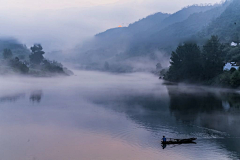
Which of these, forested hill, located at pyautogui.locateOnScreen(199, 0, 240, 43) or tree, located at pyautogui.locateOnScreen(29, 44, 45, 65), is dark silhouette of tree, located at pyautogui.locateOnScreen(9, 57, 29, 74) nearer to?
tree, located at pyautogui.locateOnScreen(29, 44, 45, 65)

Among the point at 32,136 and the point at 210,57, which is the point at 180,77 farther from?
the point at 32,136

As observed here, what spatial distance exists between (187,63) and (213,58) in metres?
10.4

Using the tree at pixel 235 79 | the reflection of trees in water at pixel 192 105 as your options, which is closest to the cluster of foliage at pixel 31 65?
the reflection of trees in water at pixel 192 105

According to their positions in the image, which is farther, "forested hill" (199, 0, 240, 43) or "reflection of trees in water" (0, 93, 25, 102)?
"forested hill" (199, 0, 240, 43)

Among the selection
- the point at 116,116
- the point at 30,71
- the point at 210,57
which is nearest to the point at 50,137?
the point at 116,116

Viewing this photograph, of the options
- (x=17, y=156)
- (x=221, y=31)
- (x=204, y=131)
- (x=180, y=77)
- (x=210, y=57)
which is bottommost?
(x=17, y=156)

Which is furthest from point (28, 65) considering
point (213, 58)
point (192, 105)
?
point (192, 105)

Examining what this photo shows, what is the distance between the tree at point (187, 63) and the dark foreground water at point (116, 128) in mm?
35350

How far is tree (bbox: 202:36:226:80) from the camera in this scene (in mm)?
100125

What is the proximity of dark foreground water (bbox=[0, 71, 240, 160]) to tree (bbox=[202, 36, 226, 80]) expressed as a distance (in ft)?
95.2

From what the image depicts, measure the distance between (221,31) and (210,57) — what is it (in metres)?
74.0

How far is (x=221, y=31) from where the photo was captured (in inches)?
6585

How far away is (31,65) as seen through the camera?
543ft

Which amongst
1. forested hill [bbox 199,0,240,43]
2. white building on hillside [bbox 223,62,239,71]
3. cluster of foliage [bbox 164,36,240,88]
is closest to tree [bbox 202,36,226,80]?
cluster of foliage [bbox 164,36,240,88]
